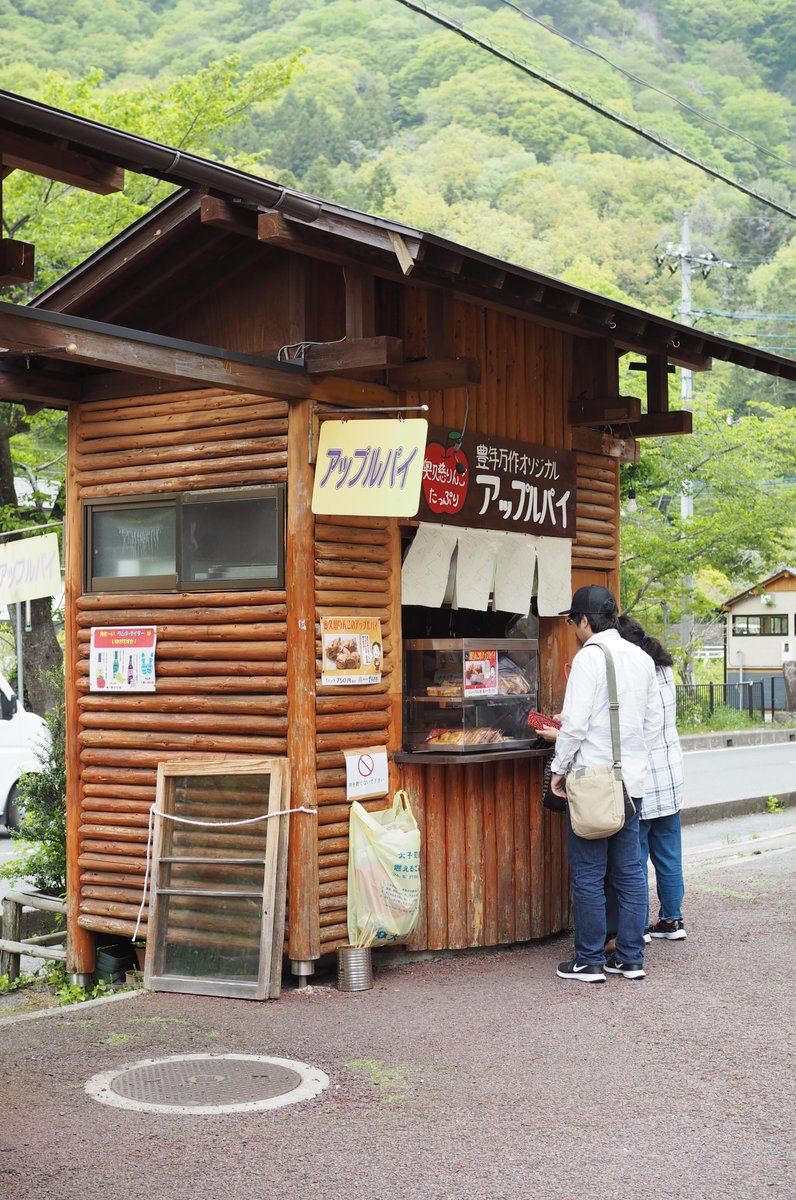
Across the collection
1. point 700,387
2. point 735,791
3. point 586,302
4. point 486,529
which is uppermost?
point 700,387

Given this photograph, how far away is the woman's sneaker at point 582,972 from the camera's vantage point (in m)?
7.21

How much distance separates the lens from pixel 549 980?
7.30 m

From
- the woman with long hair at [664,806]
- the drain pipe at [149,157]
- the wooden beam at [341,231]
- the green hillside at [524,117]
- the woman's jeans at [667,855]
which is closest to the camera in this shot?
the drain pipe at [149,157]

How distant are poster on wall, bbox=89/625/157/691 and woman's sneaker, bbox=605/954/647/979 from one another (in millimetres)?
3065

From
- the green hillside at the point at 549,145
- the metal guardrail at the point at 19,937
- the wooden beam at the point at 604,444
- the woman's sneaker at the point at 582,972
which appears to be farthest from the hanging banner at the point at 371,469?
the green hillside at the point at 549,145

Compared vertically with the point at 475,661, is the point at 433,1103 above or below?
below

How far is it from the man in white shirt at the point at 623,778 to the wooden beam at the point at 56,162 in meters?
3.57

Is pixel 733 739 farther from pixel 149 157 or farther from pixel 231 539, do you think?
pixel 149 157

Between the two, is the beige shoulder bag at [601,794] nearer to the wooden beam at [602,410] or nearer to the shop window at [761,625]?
the wooden beam at [602,410]

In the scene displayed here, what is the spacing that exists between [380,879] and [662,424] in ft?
12.8

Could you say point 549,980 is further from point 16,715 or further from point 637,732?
point 16,715

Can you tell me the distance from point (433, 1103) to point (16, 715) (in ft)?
35.0

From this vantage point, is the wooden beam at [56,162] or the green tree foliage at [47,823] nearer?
the wooden beam at [56,162]

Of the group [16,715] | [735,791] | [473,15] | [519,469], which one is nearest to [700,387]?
[735,791]
